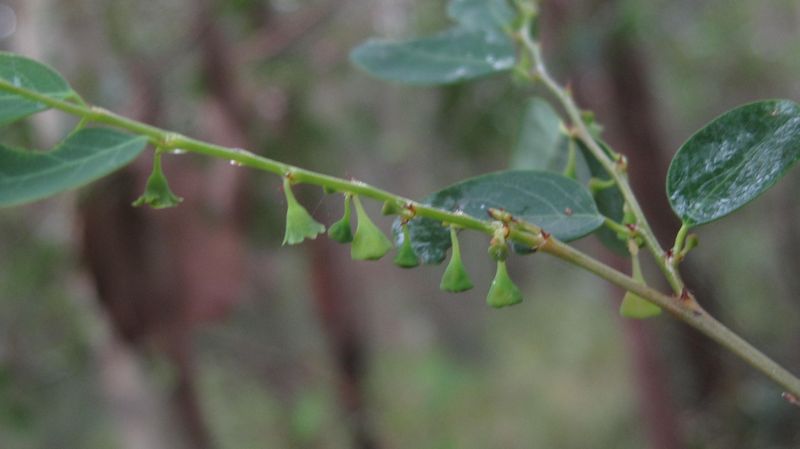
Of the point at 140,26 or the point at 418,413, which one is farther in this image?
the point at 418,413

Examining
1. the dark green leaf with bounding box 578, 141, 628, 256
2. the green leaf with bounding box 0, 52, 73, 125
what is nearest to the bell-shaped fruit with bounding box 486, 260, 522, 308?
the dark green leaf with bounding box 578, 141, 628, 256

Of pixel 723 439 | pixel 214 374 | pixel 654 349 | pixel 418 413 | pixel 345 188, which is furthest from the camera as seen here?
pixel 418 413

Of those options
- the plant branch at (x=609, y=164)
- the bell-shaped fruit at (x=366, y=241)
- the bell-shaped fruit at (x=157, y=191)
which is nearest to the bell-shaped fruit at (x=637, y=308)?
the plant branch at (x=609, y=164)

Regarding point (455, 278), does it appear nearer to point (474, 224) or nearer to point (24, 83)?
point (474, 224)

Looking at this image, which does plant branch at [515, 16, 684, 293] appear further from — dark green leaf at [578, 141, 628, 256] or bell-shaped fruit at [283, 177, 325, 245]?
bell-shaped fruit at [283, 177, 325, 245]

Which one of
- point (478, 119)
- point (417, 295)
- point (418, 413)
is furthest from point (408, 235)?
point (417, 295)

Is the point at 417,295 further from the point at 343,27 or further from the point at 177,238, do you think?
the point at 177,238
